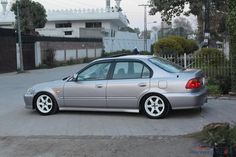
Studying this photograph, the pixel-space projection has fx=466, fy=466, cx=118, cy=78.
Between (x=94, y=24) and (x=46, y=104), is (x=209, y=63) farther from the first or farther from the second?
(x=94, y=24)

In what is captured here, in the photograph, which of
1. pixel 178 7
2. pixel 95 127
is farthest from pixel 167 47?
pixel 95 127

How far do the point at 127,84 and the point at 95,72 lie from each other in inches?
38.6

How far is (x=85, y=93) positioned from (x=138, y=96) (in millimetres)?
1326

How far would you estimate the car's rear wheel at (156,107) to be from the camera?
33.8 ft

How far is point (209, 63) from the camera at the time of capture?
17875 millimetres

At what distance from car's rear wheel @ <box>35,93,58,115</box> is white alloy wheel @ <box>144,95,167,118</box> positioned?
8.05 feet

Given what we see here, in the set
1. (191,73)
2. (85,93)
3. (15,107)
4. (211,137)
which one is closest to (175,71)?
(191,73)

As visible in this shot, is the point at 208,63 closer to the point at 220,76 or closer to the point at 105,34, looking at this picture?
the point at 220,76

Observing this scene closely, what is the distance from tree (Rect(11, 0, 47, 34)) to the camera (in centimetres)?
5417

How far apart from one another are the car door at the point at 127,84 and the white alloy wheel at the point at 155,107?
27 centimetres

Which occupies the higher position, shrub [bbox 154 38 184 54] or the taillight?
shrub [bbox 154 38 184 54]

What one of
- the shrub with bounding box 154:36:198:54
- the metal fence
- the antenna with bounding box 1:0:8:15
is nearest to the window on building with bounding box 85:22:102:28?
the antenna with bounding box 1:0:8:15

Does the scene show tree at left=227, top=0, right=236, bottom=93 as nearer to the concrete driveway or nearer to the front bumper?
the concrete driveway

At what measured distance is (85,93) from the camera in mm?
10953
